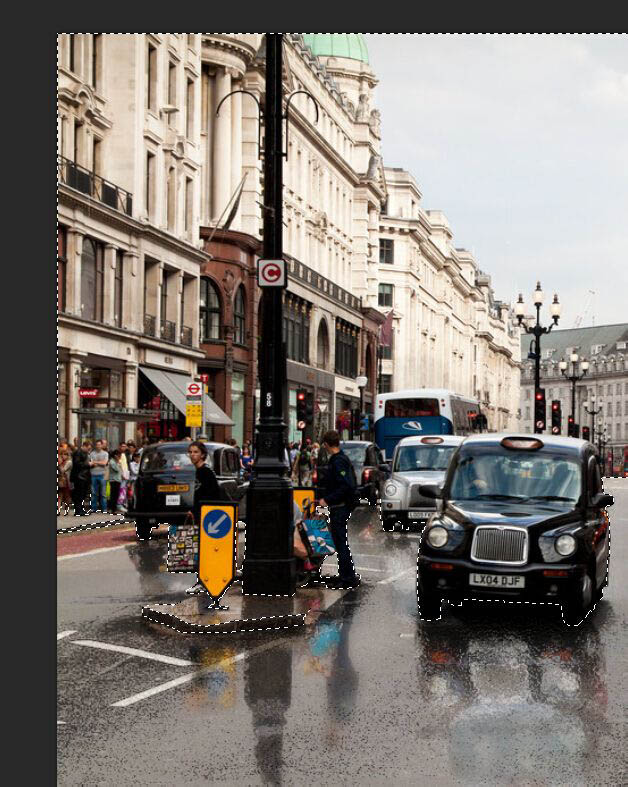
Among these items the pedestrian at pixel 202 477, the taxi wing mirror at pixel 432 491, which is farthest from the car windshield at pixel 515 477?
the pedestrian at pixel 202 477

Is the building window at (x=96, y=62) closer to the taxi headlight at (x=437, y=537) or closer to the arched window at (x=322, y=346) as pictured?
the arched window at (x=322, y=346)

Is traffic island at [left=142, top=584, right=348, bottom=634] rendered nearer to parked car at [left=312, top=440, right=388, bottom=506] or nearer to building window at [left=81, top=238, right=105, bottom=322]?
parked car at [left=312, top=440, right=388, bottom=506]

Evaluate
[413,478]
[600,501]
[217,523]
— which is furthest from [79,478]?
[600,501]

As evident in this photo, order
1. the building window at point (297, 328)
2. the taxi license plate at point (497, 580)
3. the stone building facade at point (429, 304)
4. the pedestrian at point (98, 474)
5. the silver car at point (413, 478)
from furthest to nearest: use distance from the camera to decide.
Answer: the stone building facade at point (429, 304), the building window at point (297, 328), the pedestrian at point (98, 474), the silver car at point (413, 478), the taxi license plate at point (497, 580)

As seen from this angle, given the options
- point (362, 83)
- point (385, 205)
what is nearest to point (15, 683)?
point (362, 83)

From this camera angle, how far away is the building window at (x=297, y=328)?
210ft

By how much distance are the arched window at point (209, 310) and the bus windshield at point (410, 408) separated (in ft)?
34.9

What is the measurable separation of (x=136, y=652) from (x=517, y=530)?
3.90m

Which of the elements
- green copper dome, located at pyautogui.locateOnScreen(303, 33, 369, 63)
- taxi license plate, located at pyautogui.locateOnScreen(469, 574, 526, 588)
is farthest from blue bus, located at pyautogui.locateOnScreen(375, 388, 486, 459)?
green copper dome, located at pyautogui.locateOnScreen(303, 33, 369, 63)

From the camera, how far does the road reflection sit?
24.1ft

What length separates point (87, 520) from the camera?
2875cm

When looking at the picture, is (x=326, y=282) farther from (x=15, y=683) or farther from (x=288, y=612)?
(x=15, y=683)

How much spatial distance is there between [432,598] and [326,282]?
5961 cm

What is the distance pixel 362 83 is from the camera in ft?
291
